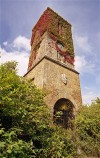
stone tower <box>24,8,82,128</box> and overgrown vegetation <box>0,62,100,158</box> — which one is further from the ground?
stone tower <box>24,8,82,128</box>

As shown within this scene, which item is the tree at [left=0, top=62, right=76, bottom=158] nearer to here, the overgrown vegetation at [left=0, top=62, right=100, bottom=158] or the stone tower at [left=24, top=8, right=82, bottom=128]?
the overgrown vegetation at [left=0, top=62, right=100, bottom=158]

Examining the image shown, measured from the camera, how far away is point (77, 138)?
1121 centimetres

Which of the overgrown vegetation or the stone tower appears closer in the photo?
the overgrown vegetation

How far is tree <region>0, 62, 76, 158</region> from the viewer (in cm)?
566

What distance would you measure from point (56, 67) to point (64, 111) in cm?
349

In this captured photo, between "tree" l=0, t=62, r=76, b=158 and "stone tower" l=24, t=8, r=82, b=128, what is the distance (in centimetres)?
312

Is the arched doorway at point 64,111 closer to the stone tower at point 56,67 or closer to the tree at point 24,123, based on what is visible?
the stone tower at point 56,67

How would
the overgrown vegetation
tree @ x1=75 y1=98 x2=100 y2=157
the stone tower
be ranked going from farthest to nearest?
1. the stone tower
2. tree @ x1=75 y1=98 x2=100 y2=157
3. the overgrown vegetation

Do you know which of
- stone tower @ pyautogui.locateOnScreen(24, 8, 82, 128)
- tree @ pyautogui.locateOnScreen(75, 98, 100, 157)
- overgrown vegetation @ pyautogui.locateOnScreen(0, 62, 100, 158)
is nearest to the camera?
overgrown vegetation @ pyautogui.locateOnScreen(0, 62, 100, 158)

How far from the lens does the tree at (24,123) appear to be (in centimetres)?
566

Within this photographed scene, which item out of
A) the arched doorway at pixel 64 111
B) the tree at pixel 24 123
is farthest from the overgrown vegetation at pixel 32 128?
the arched doorway at pixel 64 111

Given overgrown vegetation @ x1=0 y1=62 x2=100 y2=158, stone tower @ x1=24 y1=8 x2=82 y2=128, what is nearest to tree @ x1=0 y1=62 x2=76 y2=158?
overgrown vegetation @ x1=0 y1=62 x2=100 y2=158

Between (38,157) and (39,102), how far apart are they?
2.61 metres

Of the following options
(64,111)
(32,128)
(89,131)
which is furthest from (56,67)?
(32,128)
